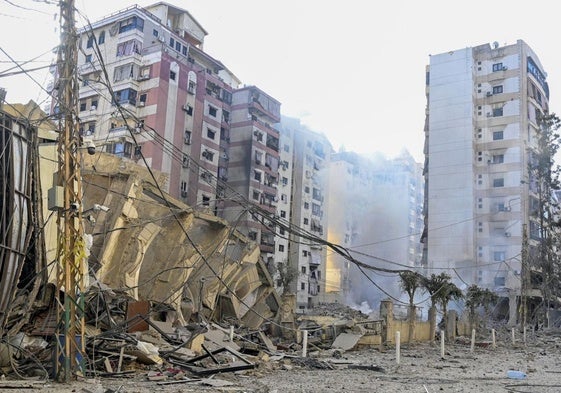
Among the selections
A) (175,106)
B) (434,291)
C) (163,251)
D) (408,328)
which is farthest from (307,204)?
(163,251)

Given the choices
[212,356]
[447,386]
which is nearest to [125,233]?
[212,356]

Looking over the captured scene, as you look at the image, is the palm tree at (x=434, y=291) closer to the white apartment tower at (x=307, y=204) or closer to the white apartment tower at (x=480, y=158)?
the white apartment tower at (x=480, y=158)

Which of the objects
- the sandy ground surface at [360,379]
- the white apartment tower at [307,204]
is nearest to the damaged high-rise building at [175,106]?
the white apartment tower at [307,204]

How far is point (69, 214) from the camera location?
11.7m

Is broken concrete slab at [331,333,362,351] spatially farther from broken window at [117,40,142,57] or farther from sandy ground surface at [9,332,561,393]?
broken window at [117,40,142,57]

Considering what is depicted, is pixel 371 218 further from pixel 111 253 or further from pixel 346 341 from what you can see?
pixel 111 253

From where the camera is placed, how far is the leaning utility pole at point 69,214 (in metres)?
11.4

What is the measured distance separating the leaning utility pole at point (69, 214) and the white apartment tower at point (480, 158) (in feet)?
170

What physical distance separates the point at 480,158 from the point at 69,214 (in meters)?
58.0

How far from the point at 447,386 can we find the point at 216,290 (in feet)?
59.5

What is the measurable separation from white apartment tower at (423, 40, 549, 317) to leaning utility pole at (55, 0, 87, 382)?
51892mm

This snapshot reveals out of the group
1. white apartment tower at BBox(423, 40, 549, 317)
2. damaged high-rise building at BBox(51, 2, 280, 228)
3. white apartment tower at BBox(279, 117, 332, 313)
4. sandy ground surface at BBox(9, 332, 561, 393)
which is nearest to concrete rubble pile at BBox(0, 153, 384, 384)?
sandy ground surface at BBox(9, 332, 561, 393)

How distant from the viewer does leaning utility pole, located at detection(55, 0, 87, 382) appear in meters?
11.4

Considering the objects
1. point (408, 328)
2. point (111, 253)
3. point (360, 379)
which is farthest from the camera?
point (408, 328)
